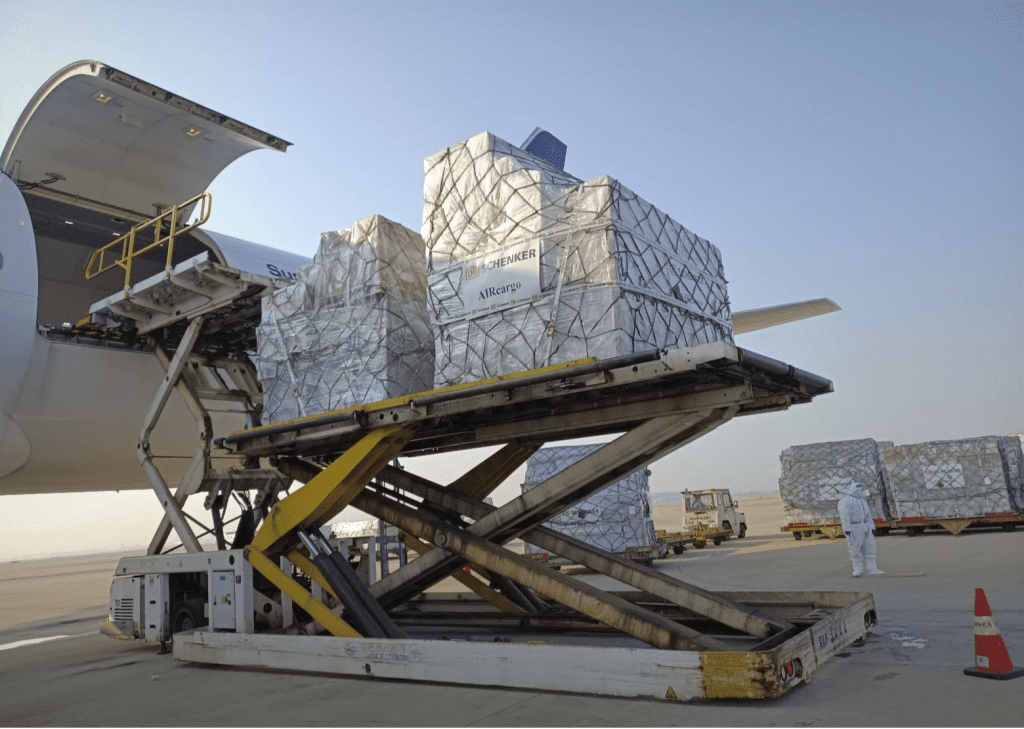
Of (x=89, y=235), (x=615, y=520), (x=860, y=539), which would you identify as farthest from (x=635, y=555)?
(x=89, y=235)

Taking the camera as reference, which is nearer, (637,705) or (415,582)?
(637,705)

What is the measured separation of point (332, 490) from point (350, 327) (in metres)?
1.58

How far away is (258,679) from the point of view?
6.27 metres

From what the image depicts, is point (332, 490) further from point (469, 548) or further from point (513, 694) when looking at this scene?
point (513, 694)

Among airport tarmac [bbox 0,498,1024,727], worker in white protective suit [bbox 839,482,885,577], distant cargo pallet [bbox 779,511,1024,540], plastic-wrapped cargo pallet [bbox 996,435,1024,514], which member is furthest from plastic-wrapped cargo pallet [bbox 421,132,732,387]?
plastic-wrapped cargo pallet [bbox 996,435,1024,514]

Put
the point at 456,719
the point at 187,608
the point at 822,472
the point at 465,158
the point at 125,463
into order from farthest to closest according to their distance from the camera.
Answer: the point at 822,472 < the point at 125,463 < the point at 187,608 < the point at 465,158 < the point at 456,719

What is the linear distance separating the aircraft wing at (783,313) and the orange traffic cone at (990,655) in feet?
64.2

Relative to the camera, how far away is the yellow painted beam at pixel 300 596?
6520mm

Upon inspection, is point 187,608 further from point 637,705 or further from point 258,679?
point 637,705

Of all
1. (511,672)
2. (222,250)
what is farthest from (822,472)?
(511,672)

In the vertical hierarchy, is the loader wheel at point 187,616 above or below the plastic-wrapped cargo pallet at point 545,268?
below

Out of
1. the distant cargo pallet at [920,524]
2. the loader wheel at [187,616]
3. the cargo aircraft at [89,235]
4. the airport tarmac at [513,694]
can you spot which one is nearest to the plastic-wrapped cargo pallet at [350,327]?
the loader wheel at [187,616]

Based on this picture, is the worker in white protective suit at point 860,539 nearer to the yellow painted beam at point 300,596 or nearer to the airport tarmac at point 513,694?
the airport tarmac at point 513,694

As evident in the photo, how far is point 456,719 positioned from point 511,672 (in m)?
0.73
